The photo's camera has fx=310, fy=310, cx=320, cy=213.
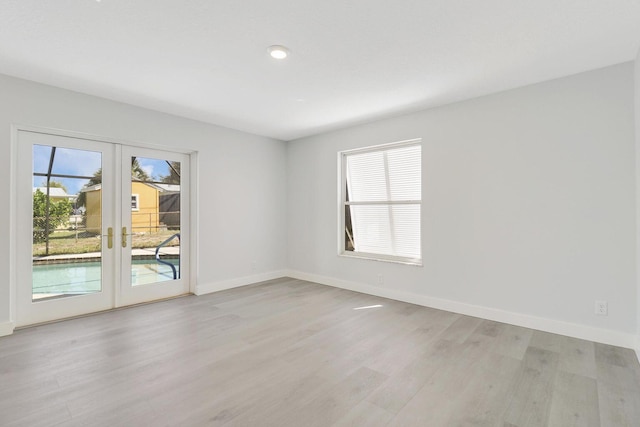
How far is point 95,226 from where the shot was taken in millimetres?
3836

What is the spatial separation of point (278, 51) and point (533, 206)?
9.81 feet

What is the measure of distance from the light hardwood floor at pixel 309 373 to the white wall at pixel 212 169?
1.29 metres

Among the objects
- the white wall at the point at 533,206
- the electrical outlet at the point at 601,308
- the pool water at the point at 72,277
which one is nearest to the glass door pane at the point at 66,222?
the pool water at the point at 72,277

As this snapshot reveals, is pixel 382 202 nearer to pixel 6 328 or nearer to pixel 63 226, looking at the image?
pixel 63 226

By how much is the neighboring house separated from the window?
→ 9.18ft

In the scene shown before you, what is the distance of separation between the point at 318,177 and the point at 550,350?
151 inches

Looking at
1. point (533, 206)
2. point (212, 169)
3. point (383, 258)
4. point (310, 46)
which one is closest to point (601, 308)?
point (533, 206)

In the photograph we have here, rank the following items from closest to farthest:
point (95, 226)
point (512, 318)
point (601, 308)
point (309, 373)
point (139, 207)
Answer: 1. point (309, 373)
2. point (601, 308)
3. point (512, 318)
4. point (95, 226)
5. point (139, 207)

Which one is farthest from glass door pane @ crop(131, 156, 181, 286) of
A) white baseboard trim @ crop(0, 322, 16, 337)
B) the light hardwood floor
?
white baseboard trim @ crop(0, 322, 16, 337)

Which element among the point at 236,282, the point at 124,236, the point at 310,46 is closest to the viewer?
the point at 310,46

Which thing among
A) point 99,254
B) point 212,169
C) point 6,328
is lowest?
point 6,328

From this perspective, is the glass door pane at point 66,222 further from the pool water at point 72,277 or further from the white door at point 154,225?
the white door at point 154,225

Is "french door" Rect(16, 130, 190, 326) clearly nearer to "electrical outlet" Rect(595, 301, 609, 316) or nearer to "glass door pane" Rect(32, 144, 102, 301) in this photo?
"glass door pane" Rect(32, 144, 102, 301)

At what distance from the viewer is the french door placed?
11.1 feet
